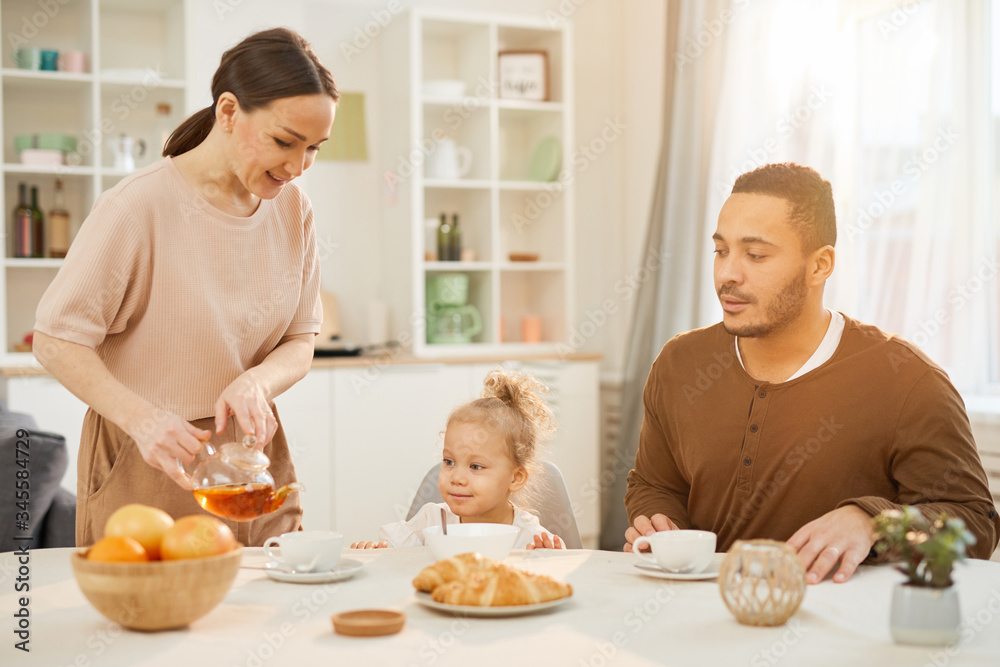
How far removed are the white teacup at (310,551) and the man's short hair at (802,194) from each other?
3.11 feet

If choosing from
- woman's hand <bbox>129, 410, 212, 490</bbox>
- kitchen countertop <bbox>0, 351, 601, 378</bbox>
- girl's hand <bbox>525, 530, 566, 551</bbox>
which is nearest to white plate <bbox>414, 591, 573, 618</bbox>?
woman's hand <bbox>129, 410, 212, 490</bbox>

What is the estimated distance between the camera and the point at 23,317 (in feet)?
13.0

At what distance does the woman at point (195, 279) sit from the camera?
60.9 inches

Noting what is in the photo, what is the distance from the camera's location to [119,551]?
1.02m

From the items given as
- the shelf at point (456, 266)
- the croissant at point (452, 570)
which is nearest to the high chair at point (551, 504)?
the croissant at point (452, 570)

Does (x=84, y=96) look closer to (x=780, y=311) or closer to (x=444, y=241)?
(x=444, y=241)

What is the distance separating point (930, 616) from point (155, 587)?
2.68ft

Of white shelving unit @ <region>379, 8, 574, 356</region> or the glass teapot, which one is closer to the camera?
the glass teapot

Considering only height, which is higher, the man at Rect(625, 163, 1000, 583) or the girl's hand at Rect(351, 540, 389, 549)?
the man at Rect(625, 163, 1000, 583)

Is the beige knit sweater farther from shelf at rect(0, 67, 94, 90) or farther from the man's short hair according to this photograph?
shelf at rect(0, 67, 94, 90)

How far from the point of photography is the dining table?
1.00m

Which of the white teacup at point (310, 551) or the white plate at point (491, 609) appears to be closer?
the white plate at point (491, 609)

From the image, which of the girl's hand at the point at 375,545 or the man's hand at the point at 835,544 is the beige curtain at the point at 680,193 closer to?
the girl's hand at the point at 375,545

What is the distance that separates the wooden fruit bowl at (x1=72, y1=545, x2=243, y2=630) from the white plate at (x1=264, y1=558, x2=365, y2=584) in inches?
8.9
